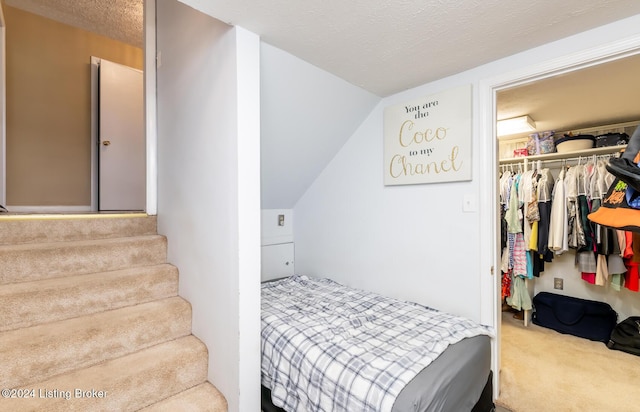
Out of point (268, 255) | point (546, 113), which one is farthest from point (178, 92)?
point (546, 113)

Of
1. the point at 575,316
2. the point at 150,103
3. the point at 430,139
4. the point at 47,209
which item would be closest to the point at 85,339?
the point at 150,103

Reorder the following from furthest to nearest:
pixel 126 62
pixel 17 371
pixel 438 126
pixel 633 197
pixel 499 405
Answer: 1. pixel 126 62
2. pixel 438 126
3. pixel 499 405
4. pixel 17 371
5. pixel 633 197

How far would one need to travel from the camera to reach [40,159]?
3.04 m

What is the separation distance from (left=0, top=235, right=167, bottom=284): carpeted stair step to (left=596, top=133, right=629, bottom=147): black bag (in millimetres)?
3781

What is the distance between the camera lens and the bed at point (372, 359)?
3.67 ft

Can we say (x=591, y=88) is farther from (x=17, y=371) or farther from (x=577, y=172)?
(x=17, y=371)

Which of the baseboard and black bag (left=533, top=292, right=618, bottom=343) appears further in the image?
the baseboard

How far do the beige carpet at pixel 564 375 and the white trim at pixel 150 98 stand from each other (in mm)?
2778

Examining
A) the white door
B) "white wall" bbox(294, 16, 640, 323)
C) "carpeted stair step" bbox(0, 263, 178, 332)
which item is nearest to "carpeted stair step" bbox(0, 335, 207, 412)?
"carpeted stair step" bbox(0, 263, 178, 332)

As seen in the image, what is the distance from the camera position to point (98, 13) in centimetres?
261

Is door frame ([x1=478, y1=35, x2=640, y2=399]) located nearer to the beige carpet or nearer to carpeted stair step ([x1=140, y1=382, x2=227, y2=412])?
the beige carpet

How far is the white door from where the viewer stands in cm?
319

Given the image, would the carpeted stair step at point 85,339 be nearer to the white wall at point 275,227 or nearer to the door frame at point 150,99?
the door frame at point 150,99

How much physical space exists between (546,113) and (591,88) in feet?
1.73
